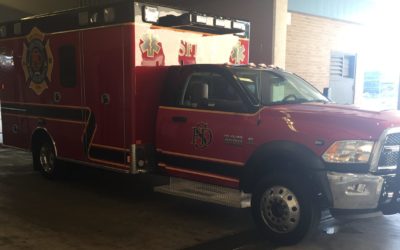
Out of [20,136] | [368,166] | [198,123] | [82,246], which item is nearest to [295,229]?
[368,166]

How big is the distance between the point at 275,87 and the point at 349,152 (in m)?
1.72

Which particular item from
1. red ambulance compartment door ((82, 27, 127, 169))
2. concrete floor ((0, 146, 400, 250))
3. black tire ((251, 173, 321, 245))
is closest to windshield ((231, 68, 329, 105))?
black tire ((251, 173, 321, 245))

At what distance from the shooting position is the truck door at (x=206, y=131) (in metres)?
6.09

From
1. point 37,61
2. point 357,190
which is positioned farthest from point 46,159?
point 357,190

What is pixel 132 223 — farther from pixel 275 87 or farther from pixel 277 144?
pixel 275 87

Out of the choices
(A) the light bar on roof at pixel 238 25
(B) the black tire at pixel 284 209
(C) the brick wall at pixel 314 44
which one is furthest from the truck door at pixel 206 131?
(C) the brick wall at pixel 314 44

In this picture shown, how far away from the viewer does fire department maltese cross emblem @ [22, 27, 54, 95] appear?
8.64 m

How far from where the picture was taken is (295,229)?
5508 mm

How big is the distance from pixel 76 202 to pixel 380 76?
12314 millimetres

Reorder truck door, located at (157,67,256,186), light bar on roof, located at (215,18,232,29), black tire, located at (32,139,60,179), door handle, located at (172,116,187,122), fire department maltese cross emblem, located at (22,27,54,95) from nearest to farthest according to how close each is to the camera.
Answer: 1. truck door, located at (157,67,256,186)
2. door handle, located at (172,116,187,122)
3. light bar on roof, located at (215,18,232,29)
4. fire department maltese cross emblem, located at (22,27,54,95)
5. black tire, located at (32,139,60,179)

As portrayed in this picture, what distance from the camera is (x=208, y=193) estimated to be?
647cm

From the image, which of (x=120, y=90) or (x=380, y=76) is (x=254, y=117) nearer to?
(x=120, y=90)

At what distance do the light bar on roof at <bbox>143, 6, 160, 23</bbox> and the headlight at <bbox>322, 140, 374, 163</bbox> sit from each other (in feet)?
10.8

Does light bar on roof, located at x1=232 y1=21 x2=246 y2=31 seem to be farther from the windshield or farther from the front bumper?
the front bumper
